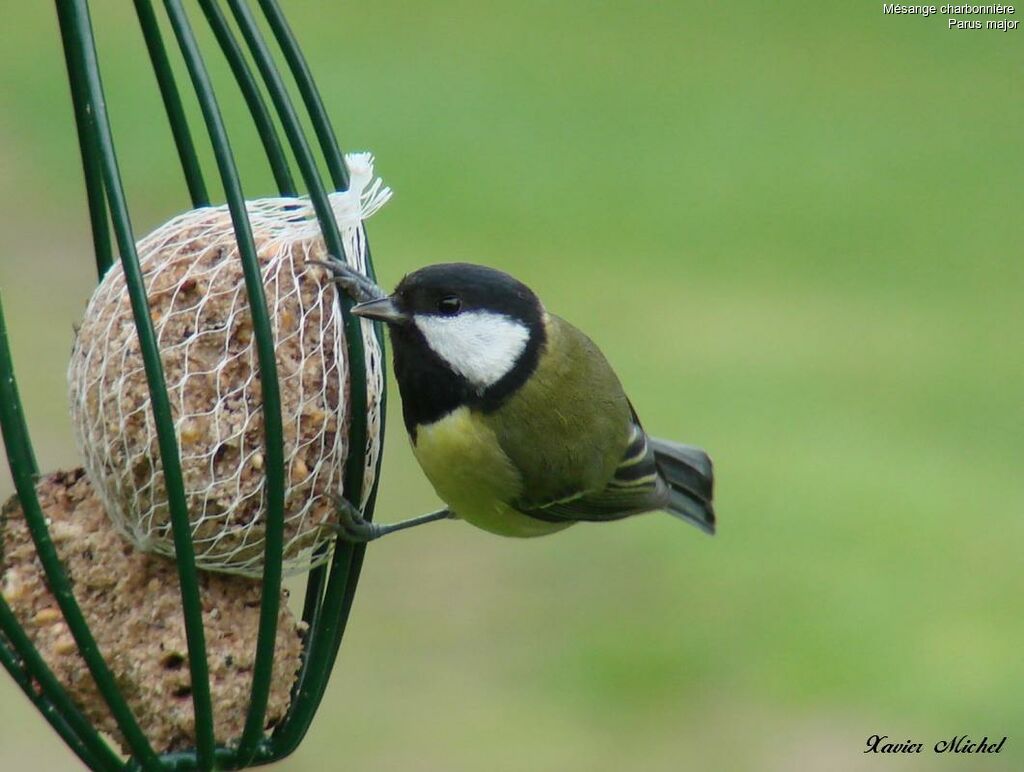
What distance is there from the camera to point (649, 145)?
10.5 m

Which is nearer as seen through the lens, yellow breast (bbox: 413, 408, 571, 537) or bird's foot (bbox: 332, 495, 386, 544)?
bird's foot (bbox: 332, 495, 386, 544)

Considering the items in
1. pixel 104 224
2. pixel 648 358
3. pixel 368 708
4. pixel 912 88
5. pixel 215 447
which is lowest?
pixel 368 708

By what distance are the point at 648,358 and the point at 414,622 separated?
234cm

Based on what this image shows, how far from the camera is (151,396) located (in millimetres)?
2600

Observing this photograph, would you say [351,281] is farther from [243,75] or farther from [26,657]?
[26,657]

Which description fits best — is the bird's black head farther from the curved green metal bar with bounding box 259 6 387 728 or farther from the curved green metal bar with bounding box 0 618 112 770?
the curved green metal bar with bounding box 0 618 112 770

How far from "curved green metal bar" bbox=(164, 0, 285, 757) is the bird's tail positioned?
1.81 meters

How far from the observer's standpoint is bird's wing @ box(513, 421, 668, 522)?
3.84 m

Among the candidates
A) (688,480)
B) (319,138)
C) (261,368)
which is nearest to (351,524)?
(261,368)

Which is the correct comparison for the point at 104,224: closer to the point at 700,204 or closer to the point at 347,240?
the point at 347,240

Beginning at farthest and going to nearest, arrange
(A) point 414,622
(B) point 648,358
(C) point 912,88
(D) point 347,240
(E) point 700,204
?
(C) point 912,88
(E) point 700,204
(B) point 648,358
(A) point 414,622
(D) point 347,240

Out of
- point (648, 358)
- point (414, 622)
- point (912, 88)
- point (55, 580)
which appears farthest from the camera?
point (912, 88)

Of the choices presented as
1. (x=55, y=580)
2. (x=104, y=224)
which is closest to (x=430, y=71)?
(x=104, y=224)
